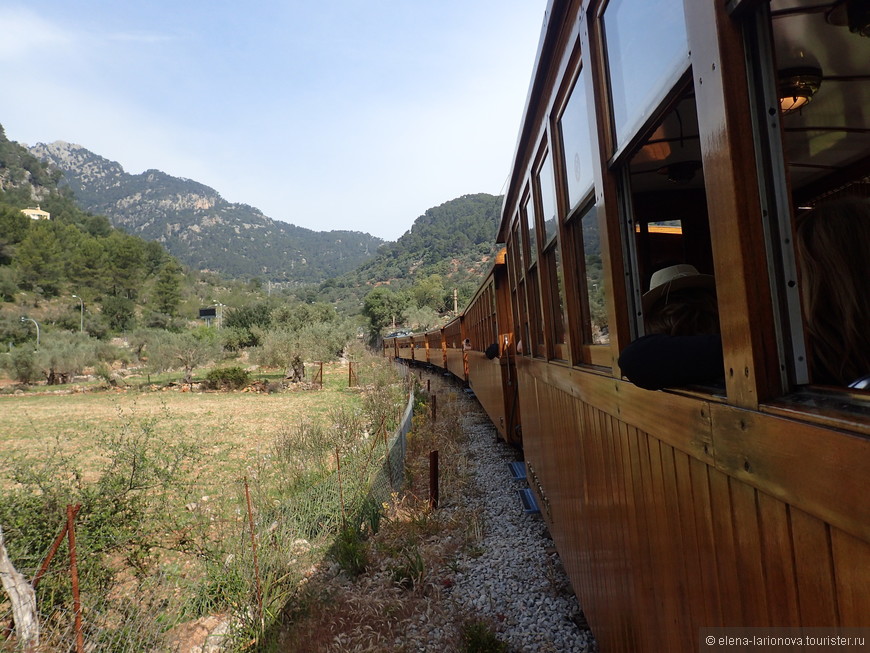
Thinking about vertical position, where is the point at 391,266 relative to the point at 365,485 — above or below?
above

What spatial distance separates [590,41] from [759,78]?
41.9 inches

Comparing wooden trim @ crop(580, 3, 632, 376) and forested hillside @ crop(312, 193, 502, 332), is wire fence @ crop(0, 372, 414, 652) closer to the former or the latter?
wooden trim @ crop(580, 3, 632, 376)

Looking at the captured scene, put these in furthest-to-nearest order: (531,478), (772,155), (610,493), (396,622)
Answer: (531,478) < (396,622) < (610,493) < (772,155)

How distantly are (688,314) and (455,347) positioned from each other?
14.6m

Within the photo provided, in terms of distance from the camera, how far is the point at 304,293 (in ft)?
418

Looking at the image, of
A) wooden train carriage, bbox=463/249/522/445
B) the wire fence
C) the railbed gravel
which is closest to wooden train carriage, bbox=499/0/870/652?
the railbed gravel

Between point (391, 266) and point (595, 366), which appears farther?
point (391, 266)

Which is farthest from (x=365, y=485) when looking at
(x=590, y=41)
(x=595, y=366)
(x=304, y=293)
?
(x=304, y=293)

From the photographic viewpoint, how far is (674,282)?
1740 mm

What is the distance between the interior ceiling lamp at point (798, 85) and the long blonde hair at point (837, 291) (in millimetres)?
882

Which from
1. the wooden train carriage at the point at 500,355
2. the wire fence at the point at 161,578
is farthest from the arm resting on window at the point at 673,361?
the wooden train carriage at the point at 500,355

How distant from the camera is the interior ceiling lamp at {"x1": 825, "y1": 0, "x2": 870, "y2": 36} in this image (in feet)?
4.63

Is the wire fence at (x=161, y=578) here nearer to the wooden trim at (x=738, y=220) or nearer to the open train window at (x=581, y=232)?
the open train window at (x=581, y=232)

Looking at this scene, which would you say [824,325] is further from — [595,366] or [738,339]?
[595,366]
